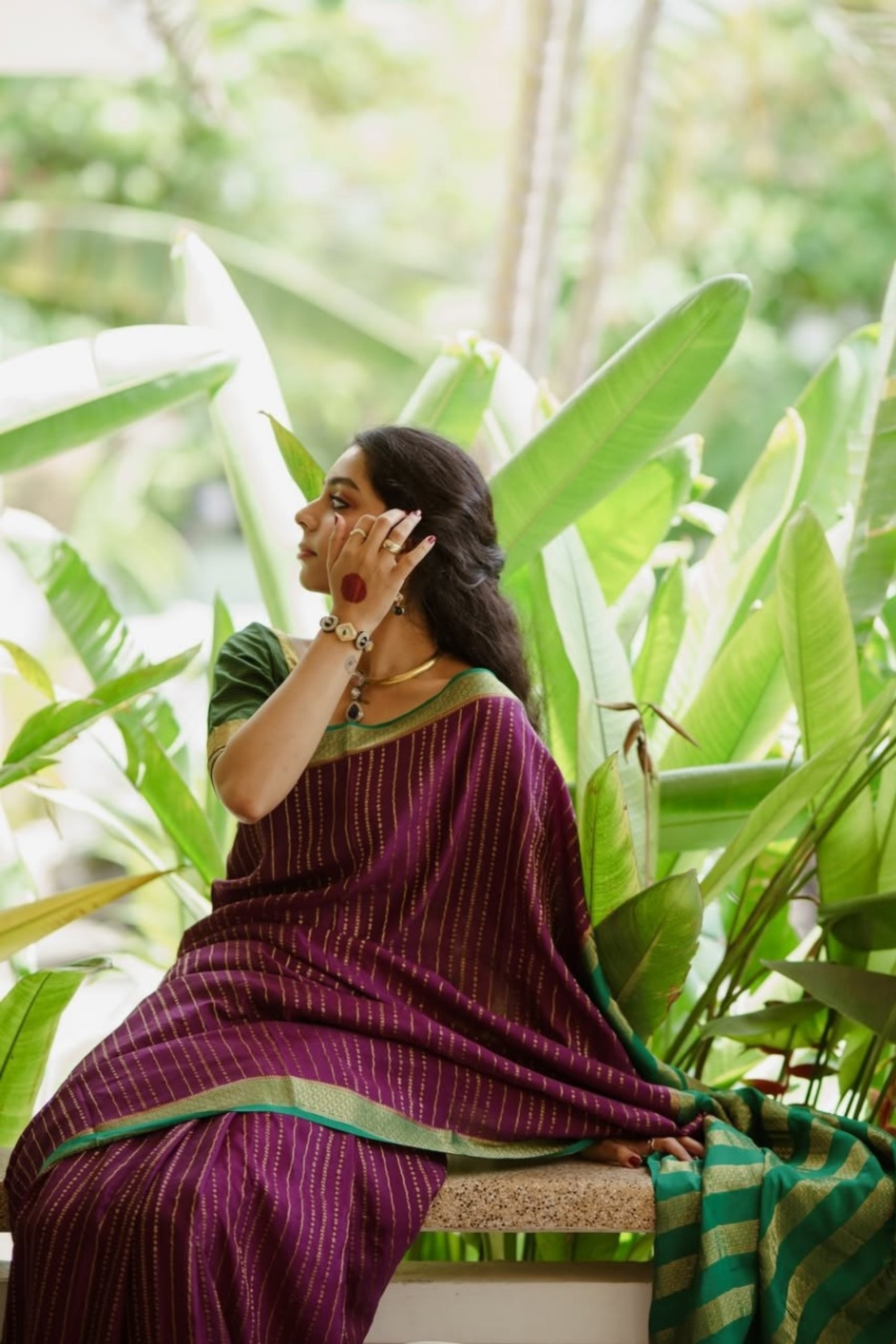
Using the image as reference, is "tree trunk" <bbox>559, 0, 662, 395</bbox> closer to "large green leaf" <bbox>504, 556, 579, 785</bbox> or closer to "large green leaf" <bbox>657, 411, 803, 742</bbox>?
"large green leaf" <bbox>657, 411, 803, 742</bbox>

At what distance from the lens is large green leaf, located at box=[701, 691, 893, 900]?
177cm

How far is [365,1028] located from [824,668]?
2.34 feet

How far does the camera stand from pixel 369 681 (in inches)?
70.6

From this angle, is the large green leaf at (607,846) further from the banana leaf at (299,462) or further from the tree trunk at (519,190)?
the tree trunk at (519,190)

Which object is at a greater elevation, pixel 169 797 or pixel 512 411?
pixel 512 411

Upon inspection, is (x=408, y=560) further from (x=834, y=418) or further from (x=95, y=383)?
(x=834, y=418)

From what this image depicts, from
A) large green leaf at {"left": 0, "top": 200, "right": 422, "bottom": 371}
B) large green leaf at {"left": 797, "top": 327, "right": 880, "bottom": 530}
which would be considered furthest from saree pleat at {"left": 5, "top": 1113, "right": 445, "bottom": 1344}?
large green leaf at {"left": 0, "top": 200, "right": 422, "bottom": 371}

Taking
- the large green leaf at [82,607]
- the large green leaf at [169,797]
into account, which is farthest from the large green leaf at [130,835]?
the large green leaf at [82,607]

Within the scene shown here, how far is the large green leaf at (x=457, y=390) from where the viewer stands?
84.7 inches

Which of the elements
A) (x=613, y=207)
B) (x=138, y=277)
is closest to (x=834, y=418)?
(x=613, y=207)

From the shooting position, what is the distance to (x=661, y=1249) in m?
1.57

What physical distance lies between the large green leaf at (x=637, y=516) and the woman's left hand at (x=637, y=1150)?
83cm

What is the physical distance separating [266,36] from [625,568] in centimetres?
790

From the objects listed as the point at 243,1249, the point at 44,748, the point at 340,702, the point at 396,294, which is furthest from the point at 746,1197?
the point at 396,294
